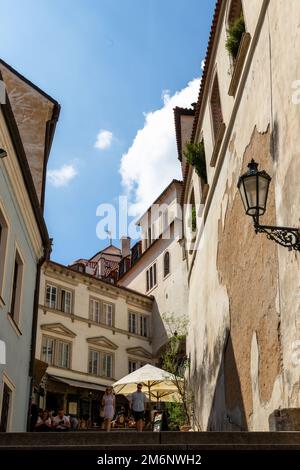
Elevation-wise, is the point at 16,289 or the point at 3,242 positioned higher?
the point at 3,242

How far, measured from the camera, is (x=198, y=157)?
16.6m

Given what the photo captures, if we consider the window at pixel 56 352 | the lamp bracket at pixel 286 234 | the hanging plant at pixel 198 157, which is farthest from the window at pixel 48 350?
the lamp bracket at pixel 286 234

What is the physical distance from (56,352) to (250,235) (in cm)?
2461

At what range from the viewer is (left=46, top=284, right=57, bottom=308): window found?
3394cm

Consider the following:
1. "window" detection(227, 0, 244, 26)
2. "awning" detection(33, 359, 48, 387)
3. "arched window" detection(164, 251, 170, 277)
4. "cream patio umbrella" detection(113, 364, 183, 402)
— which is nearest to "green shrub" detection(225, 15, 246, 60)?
"window" detection(227, 0, 244, 26)

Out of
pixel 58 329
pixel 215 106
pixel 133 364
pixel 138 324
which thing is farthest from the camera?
pixel 138 324

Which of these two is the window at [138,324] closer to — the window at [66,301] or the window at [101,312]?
the window at [101,312]

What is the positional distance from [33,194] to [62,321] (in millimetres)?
21175

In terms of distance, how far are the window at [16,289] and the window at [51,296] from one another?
65.4 feet

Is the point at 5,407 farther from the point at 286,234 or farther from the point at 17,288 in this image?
the point at 286,234

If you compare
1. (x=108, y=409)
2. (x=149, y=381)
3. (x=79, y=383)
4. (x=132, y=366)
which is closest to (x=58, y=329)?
(x=79, y=383)

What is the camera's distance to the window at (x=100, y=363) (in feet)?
115

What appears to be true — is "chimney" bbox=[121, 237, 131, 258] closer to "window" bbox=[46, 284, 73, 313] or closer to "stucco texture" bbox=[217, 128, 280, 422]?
"window" bbox=[46, 284, 73, 313]
